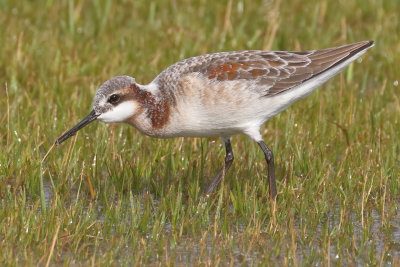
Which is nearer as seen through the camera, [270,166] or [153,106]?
[153,106]

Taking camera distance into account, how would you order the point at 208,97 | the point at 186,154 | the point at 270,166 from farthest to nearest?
the point at 186,154 < the point at 270,166 < the point at 208,97

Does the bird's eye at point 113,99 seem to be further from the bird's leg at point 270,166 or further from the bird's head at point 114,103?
the bird's leg at point 270,166

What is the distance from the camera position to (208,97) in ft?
25.9

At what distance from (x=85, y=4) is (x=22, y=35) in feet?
8.77

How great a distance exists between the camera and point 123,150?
9023 millimetres

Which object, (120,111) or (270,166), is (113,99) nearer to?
(120,111)

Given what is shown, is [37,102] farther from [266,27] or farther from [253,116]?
[266,27]

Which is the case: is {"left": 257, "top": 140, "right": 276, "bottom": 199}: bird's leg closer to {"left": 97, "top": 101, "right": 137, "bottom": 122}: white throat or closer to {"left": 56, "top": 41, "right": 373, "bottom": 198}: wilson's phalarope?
{"left": 56, "top": 41, "right": 373, "bottom": 198}: wilson's phalarope

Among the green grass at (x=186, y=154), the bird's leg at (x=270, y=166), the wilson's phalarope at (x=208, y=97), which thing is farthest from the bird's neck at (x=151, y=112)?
the bird's leg at (x=270, y=166)

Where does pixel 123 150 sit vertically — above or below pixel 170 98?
below

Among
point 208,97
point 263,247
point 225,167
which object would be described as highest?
point 208,97

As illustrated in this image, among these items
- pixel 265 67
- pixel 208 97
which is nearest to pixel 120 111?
pixel 208 97

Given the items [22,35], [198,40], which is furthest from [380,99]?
[22,35]

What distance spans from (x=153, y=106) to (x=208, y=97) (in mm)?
512
